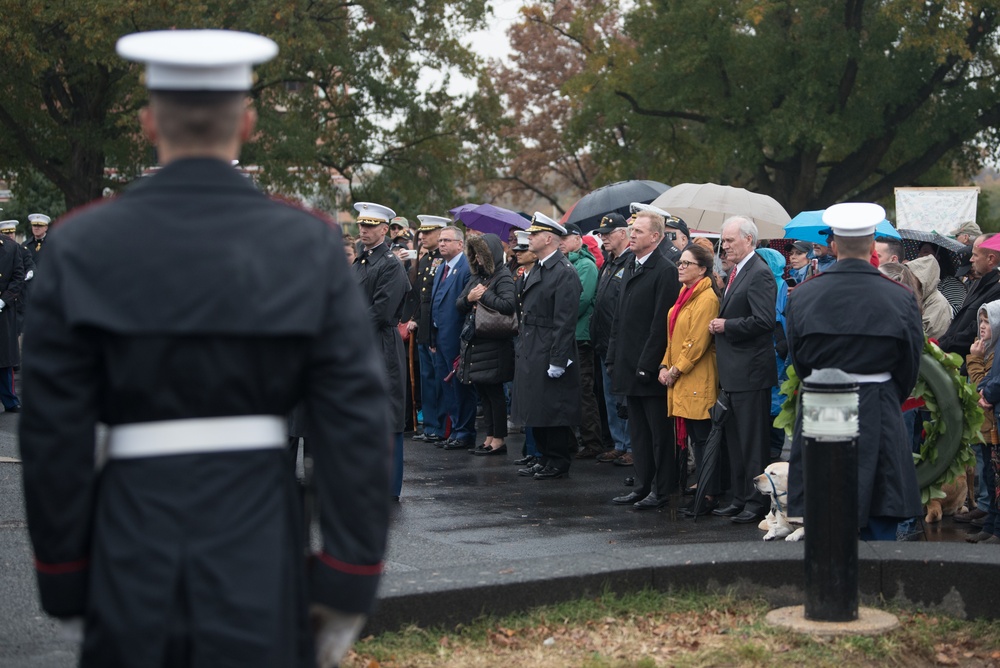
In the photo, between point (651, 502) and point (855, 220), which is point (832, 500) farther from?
point (651, 502)

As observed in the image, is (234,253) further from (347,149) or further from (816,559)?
(347,149)

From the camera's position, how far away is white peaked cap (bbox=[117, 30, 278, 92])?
2.72m

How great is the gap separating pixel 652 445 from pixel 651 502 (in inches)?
17.4

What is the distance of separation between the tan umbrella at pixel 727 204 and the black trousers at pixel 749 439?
5.48 m

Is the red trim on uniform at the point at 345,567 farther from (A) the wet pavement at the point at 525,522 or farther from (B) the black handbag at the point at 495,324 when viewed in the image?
(B) the black handbag at the point at 495,324

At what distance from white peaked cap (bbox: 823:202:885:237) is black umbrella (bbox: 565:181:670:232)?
31.0ft

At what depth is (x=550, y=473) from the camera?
11.0 meters

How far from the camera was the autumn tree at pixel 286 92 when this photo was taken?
24.7 metres

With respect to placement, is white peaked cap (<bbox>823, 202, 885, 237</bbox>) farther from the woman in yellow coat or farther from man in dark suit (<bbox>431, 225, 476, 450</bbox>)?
man in dark suit (<bbox>431, 225, 476, 450</bbox>)

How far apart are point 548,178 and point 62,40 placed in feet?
87.0

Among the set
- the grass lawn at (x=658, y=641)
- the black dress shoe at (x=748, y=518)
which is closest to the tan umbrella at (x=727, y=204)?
the black dress shoe at (x=748, y=518)

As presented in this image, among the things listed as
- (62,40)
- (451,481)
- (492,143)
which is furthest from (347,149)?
(451,481)

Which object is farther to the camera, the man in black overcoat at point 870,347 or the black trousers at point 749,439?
the black trousers at point 749,439

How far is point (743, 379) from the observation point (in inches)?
346
